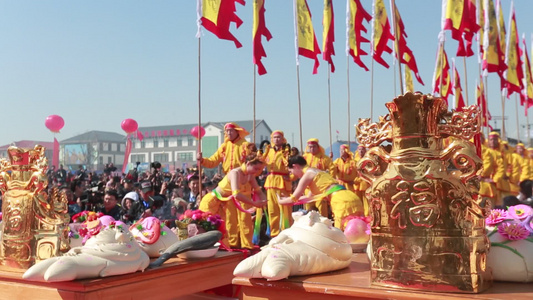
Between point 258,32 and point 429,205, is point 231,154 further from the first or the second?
point 429,205

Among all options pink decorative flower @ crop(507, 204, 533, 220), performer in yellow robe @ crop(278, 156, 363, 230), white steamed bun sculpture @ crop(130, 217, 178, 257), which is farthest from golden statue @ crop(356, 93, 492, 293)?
performer in yellow robe @ crop(278, 156, 363, 230)

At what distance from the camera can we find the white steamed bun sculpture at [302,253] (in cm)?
190

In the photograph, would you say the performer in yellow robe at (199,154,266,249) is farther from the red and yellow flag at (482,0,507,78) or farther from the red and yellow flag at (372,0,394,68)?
the red and yellow flag at (482,0,507,78)

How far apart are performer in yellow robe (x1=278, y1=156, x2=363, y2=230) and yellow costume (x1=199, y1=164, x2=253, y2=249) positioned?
0.50 metres

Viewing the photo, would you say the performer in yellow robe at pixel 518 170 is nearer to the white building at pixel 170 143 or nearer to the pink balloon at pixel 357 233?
the pink balloon at pixel 357 233

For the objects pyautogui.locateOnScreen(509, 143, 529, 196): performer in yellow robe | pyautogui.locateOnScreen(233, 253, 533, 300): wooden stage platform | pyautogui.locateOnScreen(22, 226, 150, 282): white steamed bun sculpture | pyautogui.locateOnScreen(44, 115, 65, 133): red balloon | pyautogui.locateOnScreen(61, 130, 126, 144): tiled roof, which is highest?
pyautogui.locateOnScreen(61, 130, 126, 144): tiled roof

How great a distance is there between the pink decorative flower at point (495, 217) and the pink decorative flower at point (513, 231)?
7cm

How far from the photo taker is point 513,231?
183 cm

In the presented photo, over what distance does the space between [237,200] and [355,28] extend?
673cm

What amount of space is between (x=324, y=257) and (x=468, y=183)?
67 centimetres

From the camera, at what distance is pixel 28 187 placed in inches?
100

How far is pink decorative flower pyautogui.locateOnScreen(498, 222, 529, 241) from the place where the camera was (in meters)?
1.82

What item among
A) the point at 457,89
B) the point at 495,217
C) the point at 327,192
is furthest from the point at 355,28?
the point at 495,217

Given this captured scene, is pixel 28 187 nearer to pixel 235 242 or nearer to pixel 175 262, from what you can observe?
pixel 175 262
